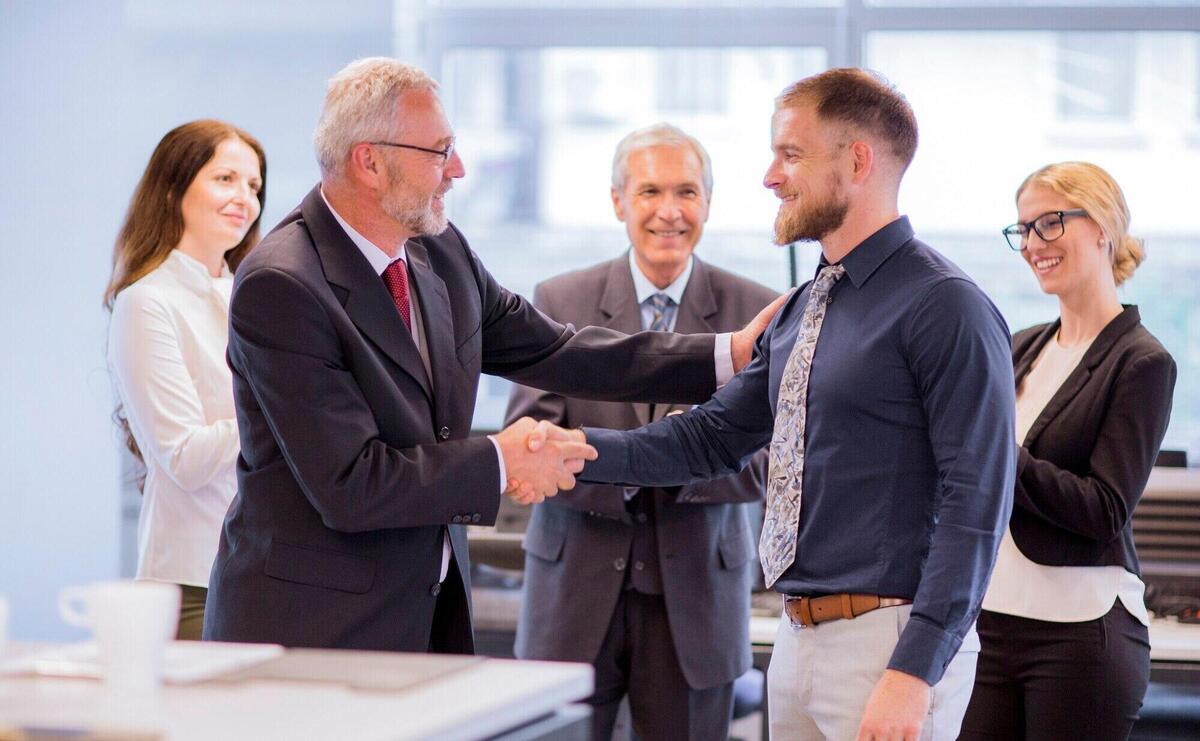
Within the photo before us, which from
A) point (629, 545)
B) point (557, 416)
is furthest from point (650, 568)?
point (557, 416)

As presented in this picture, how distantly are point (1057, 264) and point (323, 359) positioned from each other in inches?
57.6

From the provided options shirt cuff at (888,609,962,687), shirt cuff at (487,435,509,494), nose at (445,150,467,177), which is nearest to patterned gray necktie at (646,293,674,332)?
nose at (445,150,467,177)

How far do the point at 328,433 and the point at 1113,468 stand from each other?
141cm

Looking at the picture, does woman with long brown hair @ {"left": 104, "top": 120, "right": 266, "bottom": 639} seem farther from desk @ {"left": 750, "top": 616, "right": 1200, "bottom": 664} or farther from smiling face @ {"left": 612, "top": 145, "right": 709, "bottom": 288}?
desk @ {"left": 750, "top": 616, "right": 1200, "bottom": 664}

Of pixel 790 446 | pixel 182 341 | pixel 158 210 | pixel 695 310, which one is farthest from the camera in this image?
pixel 695 310

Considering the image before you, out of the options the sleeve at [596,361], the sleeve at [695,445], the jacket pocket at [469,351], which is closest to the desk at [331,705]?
the jacket pocket at [469,351]

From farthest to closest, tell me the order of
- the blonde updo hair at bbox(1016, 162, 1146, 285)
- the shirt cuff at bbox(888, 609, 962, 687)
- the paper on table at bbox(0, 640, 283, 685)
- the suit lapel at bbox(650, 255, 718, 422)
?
1. the suit lapel at bbox(650, 255, 718, 422)
2. the blonde updo hair at bbox(1016, 162, 1146, 285)
3. the shirt cuff at bbox(888, 609, 962, 687)
4. the paper on table at bbox(0, 640, 283, 685)

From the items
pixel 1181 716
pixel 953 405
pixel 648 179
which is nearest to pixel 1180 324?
pixel 1181 716

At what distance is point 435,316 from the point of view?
2.15 m

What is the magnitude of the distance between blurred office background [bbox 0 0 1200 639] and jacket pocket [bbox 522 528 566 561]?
49.3 inches

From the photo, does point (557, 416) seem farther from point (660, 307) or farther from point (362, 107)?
point (362, 107)

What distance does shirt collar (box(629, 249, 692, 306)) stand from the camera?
2.87m

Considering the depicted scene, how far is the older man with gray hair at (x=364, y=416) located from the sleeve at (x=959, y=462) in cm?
67

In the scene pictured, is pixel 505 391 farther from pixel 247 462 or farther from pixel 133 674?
pixel 133 674
